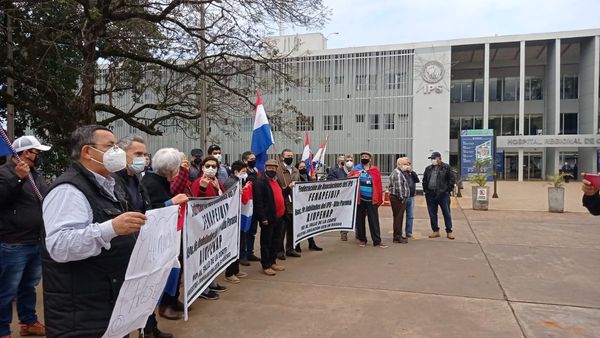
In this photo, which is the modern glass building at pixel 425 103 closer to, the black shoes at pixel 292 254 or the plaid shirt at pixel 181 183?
the black shoes at pixel 292 254

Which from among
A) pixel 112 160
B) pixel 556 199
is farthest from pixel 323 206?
pixel 556 199

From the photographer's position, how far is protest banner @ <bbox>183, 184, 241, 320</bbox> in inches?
166

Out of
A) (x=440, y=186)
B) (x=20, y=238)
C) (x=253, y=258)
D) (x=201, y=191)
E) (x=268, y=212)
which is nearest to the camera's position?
(x=20, y=238)

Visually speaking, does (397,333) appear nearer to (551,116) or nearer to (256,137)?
(256,137)

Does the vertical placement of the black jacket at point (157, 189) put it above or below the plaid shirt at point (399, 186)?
above

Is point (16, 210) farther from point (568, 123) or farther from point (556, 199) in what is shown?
point (568, 123)

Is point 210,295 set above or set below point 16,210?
below

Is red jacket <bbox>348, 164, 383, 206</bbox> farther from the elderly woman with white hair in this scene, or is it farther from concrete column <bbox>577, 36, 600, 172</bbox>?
concrete column <bbox>577, 36, 600, 172</bbox>

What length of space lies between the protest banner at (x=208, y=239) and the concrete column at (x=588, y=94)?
38.1 meters

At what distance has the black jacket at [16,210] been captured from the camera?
3.74 m

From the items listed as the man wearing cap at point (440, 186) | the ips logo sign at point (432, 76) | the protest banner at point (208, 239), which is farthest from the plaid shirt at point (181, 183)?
the ips logo sign at point (432, 76)

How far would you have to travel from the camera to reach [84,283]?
90.3 inches

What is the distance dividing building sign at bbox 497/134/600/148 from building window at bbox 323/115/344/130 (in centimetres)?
1413

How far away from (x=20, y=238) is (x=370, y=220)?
6.13m
